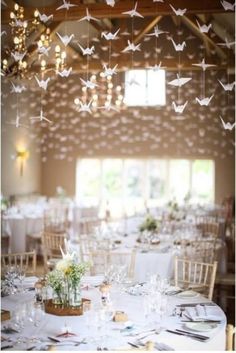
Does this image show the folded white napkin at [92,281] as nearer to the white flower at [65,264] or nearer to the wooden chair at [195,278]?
the wooden chair at [195,278]

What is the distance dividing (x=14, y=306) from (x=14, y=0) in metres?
6.52

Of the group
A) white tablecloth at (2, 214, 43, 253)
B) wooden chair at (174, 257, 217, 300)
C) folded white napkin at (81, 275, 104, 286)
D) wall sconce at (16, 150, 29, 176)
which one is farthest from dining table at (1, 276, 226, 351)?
wall sconce at (16, 150, 29, 176)

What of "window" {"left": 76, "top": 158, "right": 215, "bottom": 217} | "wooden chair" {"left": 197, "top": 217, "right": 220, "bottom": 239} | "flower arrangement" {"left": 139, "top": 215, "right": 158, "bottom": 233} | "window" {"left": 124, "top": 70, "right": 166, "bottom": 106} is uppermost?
"window" {"left": 124, "top": 70, "right": 166, "bottom": 106}

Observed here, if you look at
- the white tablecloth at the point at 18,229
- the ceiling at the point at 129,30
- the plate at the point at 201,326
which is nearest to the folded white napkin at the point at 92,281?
the plate at the point at 201,326

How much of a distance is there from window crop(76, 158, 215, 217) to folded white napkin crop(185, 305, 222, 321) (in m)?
11.2

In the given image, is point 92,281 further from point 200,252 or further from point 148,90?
point 148,90

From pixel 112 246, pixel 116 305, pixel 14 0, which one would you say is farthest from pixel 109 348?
pixel 14 0

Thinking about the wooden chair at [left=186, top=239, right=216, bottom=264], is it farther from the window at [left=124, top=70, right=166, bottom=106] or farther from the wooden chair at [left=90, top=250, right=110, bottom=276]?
the window at [left=124, top=70, right=166, bottom=106]

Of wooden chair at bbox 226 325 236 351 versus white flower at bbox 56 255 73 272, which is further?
white flower at bbox 56 255 73 272

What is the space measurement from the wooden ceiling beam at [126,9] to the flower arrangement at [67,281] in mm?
4828

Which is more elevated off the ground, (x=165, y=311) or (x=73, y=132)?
(x=73, y=132)

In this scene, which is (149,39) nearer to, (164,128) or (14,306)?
(164,128)

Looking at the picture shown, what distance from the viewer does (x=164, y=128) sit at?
15062 mm

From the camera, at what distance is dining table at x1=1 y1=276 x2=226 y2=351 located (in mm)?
3369
